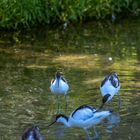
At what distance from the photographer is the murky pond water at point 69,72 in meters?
9.32

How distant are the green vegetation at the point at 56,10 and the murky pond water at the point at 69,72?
0.29m

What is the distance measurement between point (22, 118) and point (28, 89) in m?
1.54

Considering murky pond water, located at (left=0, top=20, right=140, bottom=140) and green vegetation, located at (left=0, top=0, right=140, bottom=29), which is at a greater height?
green vegetation, located at (left=0, top=0, right=140, bottom=29)

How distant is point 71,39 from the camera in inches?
600

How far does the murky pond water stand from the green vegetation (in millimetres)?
290

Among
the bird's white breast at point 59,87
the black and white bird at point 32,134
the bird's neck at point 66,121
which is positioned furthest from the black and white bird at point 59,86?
the black and white bird at point 32,134

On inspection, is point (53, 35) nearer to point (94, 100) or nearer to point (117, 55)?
point (117, 55)

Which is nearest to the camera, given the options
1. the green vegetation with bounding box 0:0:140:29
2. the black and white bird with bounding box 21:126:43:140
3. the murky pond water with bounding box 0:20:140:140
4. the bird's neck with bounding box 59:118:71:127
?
the black and white bird with bounding box 21:126:43:140

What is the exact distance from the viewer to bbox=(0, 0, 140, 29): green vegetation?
50.8 feet

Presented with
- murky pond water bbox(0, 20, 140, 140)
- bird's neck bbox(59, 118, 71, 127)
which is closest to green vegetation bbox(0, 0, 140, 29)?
murky pond water bbox(0, 20, 140, 140)

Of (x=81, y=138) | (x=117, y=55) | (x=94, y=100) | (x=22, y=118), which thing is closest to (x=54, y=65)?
(x=117, y=55)

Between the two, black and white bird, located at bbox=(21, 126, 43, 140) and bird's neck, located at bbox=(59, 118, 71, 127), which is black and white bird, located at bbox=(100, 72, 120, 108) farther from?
black and white bird, located at bbox=(21, 126, 43, 140)

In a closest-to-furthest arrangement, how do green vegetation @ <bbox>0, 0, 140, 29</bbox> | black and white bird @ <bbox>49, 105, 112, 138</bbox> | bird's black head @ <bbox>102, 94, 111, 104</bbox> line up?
black and white bird @ <bbox>49, 105, 112, 138</bbox>
bird's black head @ <bbox>102, 94, 111, 104</bbox>
green vegetation @ <bbox>0, 0, 140, 29</bbox>

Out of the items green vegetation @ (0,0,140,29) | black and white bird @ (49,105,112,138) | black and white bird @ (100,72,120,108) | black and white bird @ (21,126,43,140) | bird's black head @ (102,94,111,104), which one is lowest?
black and white bird @ (21,126,43,140)
